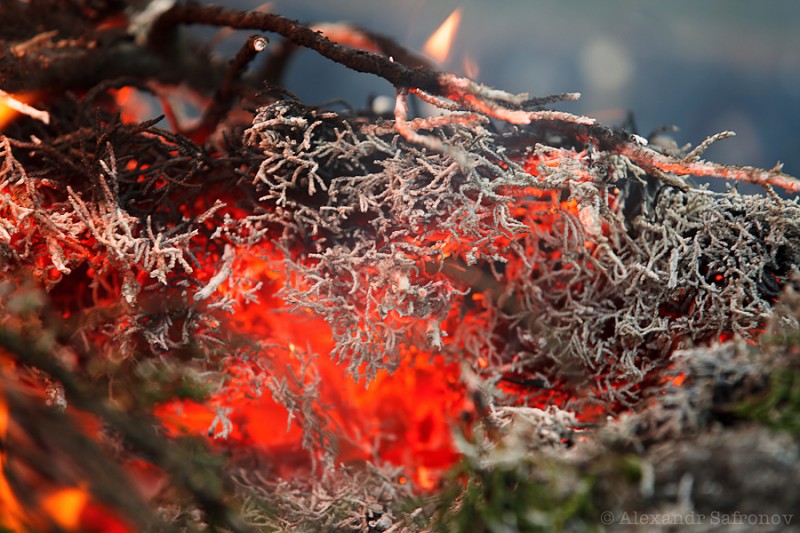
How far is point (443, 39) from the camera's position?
4.28 ft

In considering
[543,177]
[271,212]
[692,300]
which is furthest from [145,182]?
[692,300]

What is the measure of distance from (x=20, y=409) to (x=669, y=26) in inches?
59.5

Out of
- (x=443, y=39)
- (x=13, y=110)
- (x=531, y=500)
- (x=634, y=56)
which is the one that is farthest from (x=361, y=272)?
(x=634, y=56)

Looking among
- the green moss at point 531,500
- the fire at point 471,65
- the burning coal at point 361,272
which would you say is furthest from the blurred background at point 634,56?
the green moss at point 531,500

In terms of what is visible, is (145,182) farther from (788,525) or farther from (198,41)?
(788,525)

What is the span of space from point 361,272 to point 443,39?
28.9 inches

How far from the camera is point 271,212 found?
840 millimetres

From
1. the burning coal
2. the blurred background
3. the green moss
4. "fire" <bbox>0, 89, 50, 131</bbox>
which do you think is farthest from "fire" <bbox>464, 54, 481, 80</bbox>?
the green moss

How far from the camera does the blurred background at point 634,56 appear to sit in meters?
1.38

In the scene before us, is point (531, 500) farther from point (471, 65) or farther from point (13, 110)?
point (471, 65)

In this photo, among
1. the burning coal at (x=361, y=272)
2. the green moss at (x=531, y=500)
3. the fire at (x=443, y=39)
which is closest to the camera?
the green moss at (x=531, y=500)

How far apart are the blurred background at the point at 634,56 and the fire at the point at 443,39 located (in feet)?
0.09

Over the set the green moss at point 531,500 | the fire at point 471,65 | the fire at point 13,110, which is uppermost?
the fire at point 471,65

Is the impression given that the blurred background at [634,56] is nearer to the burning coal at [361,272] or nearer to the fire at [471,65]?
the fire at [471,65]
